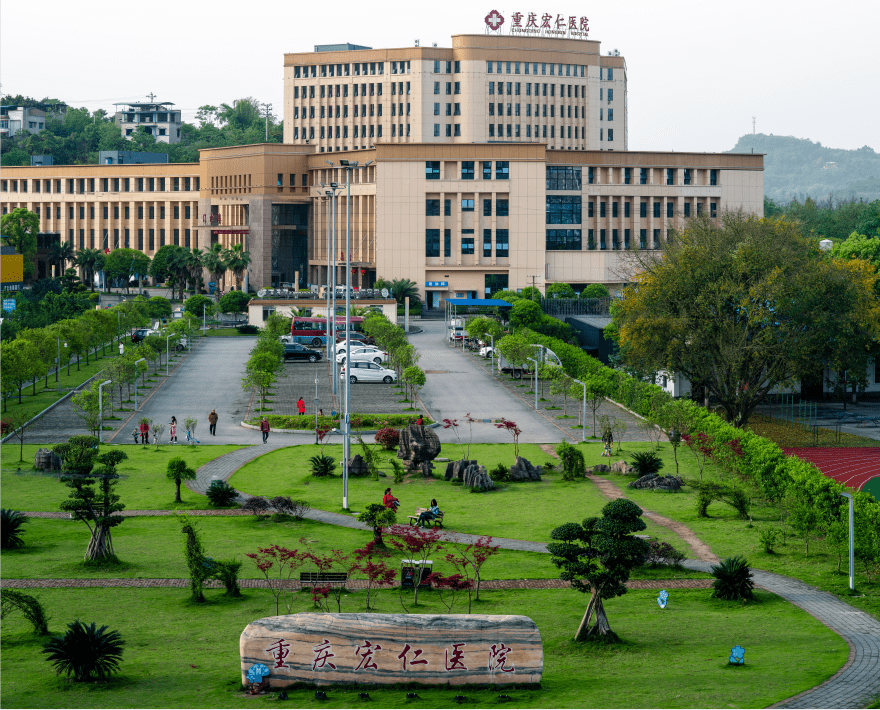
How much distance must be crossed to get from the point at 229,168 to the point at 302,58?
2312 cm

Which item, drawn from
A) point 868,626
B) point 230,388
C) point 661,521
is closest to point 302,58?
point 230,388

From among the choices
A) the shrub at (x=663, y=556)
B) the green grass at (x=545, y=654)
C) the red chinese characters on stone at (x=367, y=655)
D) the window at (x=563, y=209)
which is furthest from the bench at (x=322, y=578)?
the window at (x=563, y=209)

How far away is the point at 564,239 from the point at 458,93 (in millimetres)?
32068

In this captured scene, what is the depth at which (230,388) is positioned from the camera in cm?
7006

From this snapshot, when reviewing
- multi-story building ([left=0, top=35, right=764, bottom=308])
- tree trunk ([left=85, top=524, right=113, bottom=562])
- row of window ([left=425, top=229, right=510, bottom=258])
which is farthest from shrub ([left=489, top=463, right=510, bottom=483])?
row of window ([left=425, top=229, right=510, bottom=258])

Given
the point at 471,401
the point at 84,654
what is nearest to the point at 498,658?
the point at 84,654

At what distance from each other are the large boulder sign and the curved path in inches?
200

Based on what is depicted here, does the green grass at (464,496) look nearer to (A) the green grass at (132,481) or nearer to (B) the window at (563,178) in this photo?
(A) the green grass at (132,481)

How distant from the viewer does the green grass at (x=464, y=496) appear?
117 ft

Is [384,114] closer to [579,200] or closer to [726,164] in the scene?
[579,200]

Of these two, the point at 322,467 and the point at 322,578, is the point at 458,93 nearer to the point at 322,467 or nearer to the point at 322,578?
the point at 322,467

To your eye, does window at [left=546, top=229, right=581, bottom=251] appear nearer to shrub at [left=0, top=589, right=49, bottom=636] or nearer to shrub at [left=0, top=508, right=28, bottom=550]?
shrub at [left=0, top=508, right=28, bottom=550]

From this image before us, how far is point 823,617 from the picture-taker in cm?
2603

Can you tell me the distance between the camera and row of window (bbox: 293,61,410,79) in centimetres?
15088
